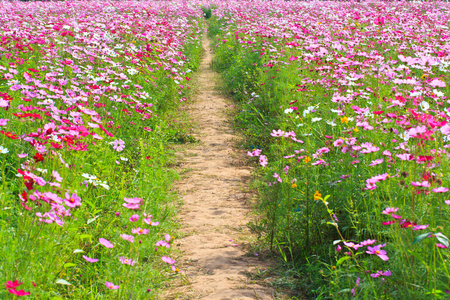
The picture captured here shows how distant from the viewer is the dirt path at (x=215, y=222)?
8.58ft

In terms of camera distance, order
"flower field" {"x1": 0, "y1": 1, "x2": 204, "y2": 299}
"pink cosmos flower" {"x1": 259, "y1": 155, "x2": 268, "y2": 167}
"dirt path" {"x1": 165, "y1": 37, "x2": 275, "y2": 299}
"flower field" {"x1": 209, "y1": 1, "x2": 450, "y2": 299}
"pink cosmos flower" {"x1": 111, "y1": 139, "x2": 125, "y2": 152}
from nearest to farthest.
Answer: "flower field" {"x1": 209, "y1": 1, "x2": 450, "y2": 299} < "flower field" {"x1": 0, "y1": 1, "x2": 204, "y2": 299} < "dirt path" {"x1": 165, "y1": 37, "x2": 275, "y2": 299} < "pink cosmos flower" {"x1": 259, "y1": 155, "x2": 268, "y2": 167} < "pink cosmos flower" {"x1": 111, "y1": 139, "x2": 125, "y2": 152}

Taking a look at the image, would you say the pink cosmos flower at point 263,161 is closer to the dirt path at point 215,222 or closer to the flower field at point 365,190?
the flower field at point 365,190

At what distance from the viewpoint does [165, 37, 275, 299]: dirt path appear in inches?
103

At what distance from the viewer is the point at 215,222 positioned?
357 cm

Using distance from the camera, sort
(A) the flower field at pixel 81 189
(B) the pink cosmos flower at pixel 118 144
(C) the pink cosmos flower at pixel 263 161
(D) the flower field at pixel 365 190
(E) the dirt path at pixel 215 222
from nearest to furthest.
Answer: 1. (D) the flower field at pixel 365 190
2. (A) the flower field at pixel 81 189
3. (E) the dirt path at pixel 215 222
4. (C) the pink cosmos flower at pixel 263 161
5. (B) the pink cosmos flower at pixel 118 144

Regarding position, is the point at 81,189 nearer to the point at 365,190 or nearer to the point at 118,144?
the point at 118,144

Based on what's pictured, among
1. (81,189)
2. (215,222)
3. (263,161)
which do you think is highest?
(263,161)

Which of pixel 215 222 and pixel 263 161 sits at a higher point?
pixel 263 161

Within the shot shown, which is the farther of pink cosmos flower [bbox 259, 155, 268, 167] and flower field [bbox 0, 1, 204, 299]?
pink cosmos flower [bbox 259, 155, 268, 167]

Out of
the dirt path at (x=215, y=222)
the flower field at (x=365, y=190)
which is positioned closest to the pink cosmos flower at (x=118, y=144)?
the dirt path at (x=215, y=222)

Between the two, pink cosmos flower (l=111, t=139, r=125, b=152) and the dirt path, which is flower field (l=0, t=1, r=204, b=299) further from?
the dirt path

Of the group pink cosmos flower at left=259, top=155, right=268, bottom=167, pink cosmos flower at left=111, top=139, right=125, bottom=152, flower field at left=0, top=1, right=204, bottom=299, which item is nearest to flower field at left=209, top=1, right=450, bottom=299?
pink cosmos flower at left=259, top=155, right=268, bottom=167

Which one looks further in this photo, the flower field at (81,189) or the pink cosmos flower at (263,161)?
the pink cosmos flower at (263,161)

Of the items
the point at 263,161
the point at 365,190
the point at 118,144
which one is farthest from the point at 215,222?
the point at 365,190
